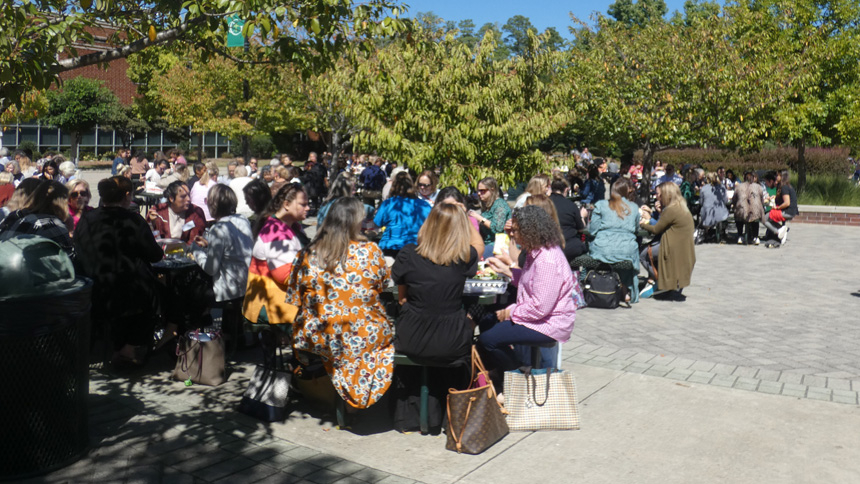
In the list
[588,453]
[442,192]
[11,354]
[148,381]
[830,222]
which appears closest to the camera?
[11,354]

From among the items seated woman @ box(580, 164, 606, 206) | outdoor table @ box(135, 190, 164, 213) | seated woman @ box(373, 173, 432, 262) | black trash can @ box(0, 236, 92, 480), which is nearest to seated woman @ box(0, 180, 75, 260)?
black trash can @ box(0, 236, 92, 480)

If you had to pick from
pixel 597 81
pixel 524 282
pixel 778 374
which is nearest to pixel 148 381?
pixel 524 282

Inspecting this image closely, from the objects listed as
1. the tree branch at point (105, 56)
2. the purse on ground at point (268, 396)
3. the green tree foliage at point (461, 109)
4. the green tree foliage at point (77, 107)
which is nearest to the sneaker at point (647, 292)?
the green tree foliage at point (461, 109)

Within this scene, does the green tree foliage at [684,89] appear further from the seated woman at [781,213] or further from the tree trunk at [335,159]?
the tree trunk at [335,159]

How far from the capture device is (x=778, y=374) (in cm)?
746

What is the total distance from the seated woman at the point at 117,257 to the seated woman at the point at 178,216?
2.63 meters

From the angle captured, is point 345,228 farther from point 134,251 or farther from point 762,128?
point 762,128

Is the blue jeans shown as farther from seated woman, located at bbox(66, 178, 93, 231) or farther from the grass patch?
the grass patch

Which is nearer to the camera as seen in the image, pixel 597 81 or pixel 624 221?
pixel 624 221

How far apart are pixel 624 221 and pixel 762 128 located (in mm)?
10193

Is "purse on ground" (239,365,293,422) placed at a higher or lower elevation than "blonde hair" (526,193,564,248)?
lower

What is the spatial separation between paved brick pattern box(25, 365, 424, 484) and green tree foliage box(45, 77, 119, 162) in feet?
137

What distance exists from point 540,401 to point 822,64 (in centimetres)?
2079

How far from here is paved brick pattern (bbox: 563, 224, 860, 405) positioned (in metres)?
7.40
